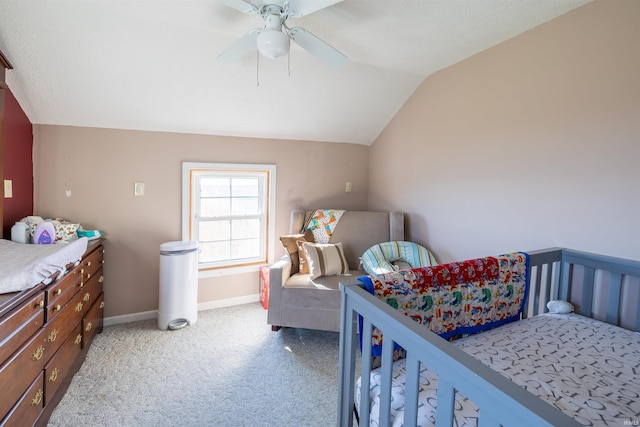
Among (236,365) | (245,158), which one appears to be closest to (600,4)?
(245,158)

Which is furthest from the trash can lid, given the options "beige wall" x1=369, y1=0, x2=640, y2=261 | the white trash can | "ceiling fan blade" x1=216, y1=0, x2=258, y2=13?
"beige wall" x1=369, y1=0, x2=640, y2=261

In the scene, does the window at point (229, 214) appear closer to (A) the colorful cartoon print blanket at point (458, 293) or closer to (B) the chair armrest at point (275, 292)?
(B) the chair armrest at point (275, 292)

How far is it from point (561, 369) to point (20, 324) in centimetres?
220

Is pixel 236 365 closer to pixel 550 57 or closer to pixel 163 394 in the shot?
pixel 163 394

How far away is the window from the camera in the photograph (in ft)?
10.1

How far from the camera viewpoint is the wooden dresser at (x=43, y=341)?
1278 mm

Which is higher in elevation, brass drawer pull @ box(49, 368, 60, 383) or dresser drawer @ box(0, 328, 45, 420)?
dresser drawer @ box(0, 328, 45, 420)

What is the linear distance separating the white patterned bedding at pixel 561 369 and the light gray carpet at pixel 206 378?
82 centimetres

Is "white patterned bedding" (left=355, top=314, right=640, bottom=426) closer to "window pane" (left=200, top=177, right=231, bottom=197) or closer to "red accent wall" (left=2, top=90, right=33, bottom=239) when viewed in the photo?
"window pane" (left=200, top=177, right=231, bottom=197)

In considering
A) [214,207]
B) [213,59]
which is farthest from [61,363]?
[213,59]

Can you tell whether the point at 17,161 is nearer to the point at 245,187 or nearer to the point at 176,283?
the point at 176,283

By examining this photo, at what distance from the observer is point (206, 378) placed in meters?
2.11

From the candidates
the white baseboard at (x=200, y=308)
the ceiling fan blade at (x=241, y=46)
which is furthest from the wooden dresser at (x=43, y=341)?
the ceiling fan blade at (x=241, y=46)

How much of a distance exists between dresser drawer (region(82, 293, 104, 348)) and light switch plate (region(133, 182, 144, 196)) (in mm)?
887
